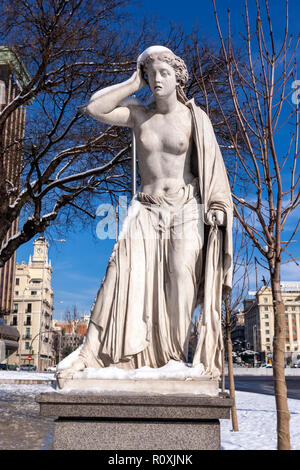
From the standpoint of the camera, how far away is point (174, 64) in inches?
178

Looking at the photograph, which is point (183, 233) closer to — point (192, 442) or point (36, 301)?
point (192, 442)

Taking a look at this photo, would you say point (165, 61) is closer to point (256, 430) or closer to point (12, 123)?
point (256, 430)

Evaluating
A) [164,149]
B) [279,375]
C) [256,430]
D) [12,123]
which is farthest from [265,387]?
[164,149]

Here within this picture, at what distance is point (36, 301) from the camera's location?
93125 millimetres

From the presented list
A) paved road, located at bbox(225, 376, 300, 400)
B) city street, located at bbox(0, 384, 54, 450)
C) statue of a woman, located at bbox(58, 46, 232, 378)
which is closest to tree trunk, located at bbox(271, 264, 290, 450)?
statue of a woman, located at bbox(58, 46, 232, 378)

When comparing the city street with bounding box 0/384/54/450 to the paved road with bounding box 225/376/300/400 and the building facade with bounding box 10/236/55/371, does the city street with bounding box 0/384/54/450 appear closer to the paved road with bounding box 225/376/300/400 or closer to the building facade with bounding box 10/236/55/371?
the paved road with bounding box 225/376/300/400

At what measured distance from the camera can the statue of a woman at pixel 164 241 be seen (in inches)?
154

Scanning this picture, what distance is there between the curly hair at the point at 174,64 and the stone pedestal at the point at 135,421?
2.85m

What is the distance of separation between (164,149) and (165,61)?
2.69 ft

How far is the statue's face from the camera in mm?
4438

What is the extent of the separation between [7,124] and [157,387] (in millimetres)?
12834
